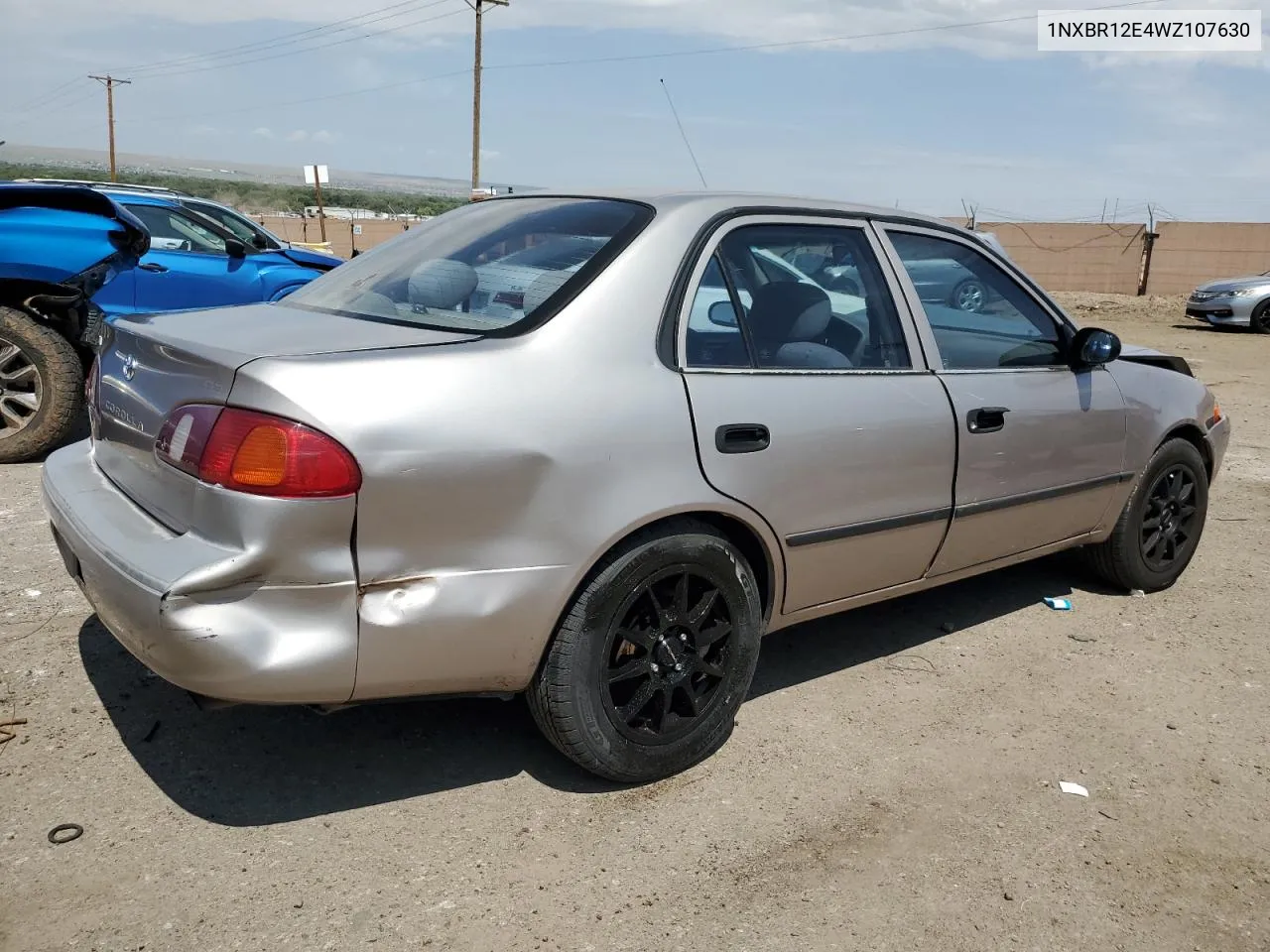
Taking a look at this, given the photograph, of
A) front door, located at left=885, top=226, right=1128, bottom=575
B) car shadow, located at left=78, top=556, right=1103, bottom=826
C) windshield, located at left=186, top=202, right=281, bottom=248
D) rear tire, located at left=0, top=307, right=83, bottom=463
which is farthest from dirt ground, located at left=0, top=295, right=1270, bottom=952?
windshield, located at left=186, top=202, right=281, bottom=248

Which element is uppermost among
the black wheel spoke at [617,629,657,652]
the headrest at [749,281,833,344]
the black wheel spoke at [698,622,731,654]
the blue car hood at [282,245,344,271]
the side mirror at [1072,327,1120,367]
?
the headrest at [749,281,833,344]

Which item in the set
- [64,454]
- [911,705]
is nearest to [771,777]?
[911,705]

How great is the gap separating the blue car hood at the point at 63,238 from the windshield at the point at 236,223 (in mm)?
3995

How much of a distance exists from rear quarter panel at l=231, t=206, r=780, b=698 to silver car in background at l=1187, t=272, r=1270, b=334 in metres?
18.5

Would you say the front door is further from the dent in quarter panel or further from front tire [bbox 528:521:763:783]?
front tire [bbox 528:521:763:783]

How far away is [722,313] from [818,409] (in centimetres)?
41

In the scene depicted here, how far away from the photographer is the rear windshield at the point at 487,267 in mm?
2963

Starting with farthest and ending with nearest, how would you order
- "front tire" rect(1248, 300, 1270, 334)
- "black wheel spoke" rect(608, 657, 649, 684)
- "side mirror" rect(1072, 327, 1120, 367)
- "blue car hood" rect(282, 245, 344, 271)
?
"front tire" rect(1248, 300, 1270, 334)
"blue car hood" rect(282, 245, 344, 271)
"side mirror" rect(1072, 327, 1120, 367)
"black wheel spoke" rect(608, 657, 649, 684)

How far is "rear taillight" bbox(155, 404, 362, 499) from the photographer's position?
2.40 metres

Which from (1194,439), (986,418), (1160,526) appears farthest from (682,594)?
(1194,439)

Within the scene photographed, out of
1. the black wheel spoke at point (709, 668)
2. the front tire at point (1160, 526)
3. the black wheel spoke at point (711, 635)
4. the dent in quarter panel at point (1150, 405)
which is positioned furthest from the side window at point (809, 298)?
the front tire at point (1160, 526)

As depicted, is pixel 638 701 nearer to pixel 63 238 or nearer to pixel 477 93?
pixel 63 238

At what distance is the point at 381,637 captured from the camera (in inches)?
99.8

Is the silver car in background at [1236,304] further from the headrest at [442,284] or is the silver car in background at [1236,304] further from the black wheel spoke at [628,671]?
the black wheel spoke at [628,671]
